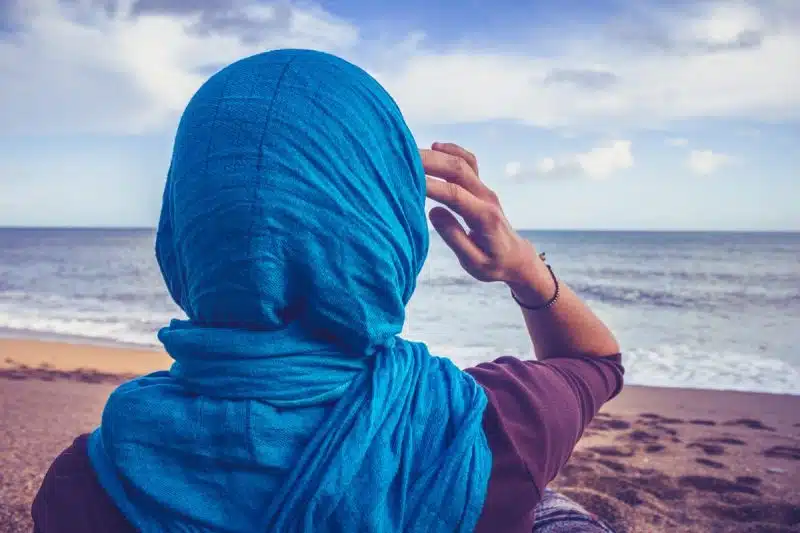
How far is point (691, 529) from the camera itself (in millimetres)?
3611

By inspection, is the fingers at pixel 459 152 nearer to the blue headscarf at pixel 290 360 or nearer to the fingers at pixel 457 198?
the fingers at pixel 457 198

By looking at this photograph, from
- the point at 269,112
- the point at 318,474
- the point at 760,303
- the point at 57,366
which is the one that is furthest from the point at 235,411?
the point at 760,303

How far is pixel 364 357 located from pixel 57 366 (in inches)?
324

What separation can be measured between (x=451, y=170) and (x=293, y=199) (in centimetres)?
34

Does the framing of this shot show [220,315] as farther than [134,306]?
No

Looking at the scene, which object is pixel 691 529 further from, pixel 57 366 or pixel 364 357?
pixel 57 366

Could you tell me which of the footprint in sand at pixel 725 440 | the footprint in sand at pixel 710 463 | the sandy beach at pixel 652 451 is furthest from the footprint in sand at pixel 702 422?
the footprint in sand at pixel 710 463

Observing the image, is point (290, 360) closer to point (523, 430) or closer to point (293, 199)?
point (293, 199)

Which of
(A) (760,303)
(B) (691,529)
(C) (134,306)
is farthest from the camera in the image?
(A) (760,303)

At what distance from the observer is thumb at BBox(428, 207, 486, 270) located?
1160mm

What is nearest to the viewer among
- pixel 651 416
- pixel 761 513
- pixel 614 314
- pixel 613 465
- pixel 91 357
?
pixel 761 513

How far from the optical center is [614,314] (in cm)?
1526

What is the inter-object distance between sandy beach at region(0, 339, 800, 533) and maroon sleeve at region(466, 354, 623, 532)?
2.80m

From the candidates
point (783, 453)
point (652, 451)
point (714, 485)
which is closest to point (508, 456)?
point (714, 485)
